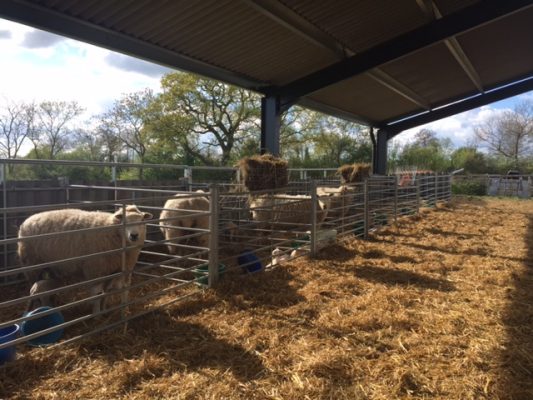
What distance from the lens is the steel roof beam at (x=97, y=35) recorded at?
5.70m

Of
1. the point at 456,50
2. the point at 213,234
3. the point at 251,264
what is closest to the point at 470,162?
the point at 456,50

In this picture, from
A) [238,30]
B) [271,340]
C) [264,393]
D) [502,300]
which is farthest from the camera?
[238,30]

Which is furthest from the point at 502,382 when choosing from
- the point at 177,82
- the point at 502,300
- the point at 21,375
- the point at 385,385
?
the point at 177,82

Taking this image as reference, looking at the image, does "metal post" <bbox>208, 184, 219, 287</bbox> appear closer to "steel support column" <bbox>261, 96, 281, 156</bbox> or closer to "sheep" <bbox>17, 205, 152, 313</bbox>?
"sheep" <bbox>17, 205, 152, 313</bbox>

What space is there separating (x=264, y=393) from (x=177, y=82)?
26487 mm

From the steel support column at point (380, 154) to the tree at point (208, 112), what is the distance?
954 centimetres

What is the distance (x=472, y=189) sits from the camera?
27.1 metres

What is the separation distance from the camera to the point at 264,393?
290cm

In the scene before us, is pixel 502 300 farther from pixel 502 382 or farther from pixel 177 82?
pixel 177 82

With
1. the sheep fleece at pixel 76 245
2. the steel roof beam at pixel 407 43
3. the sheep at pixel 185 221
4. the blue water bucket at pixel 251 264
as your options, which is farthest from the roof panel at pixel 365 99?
the sheep fleece at pixel 76 245

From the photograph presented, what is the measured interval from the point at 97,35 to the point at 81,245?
3871 millimetres

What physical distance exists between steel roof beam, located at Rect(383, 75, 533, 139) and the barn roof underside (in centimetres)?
202

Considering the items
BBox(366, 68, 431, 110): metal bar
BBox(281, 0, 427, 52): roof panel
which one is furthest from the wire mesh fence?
BBox(366, 68, 431, 110): metal bar

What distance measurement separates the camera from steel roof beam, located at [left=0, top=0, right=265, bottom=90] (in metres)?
5.70
